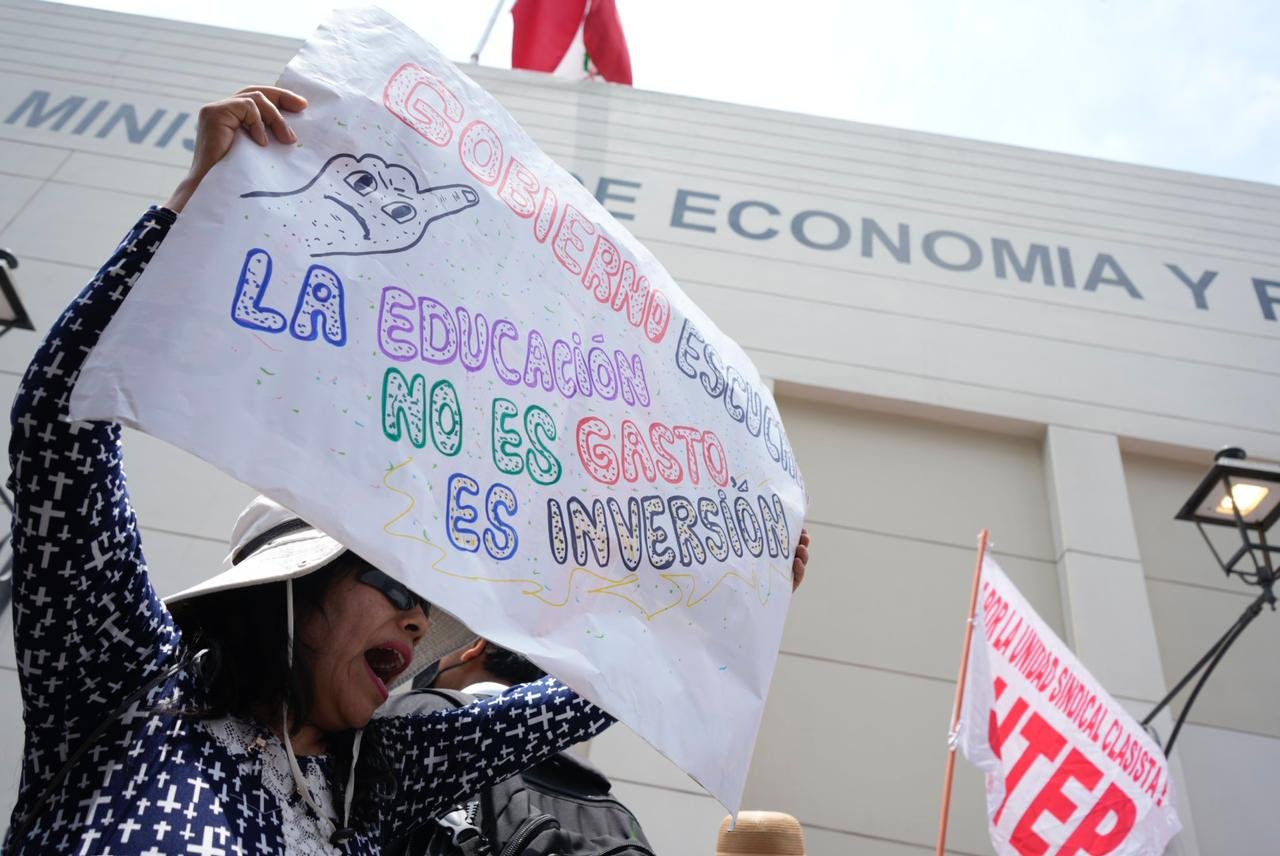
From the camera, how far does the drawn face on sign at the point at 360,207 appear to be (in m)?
1.17

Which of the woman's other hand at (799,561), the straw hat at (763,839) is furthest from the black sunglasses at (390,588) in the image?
the straw hat at (763,839)

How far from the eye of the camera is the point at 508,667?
2090 mm

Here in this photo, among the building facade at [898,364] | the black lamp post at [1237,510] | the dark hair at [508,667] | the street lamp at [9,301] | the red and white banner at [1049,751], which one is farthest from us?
the building facade at [898,364]

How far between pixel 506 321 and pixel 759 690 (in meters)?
0.65

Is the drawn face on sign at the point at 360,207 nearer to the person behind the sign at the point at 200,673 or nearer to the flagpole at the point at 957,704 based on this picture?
the person behind the sign at the point at 200,673

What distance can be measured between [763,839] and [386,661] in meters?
1.16

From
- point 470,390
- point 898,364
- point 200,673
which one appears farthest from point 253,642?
point 898,364

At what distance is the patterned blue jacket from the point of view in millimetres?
983

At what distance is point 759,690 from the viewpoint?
1459 mm

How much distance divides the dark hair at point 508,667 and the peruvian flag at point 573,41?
691 cm

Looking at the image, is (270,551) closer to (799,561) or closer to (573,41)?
(799,561)

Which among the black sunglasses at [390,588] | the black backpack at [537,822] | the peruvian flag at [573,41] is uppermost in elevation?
the peruvian flag at [573,41]

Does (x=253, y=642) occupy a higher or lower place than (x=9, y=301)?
lower

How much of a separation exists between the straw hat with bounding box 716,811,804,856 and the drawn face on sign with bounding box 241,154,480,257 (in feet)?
4.87
